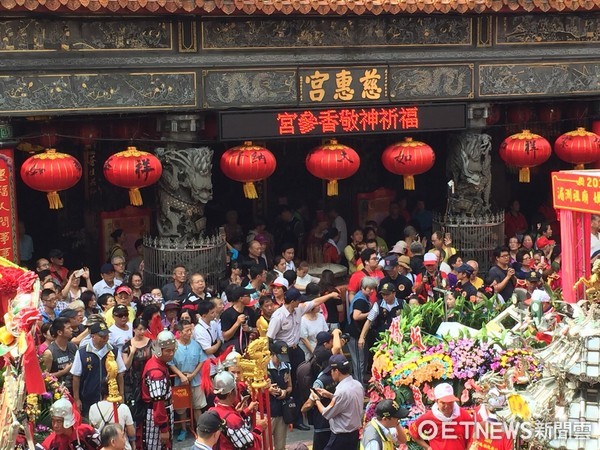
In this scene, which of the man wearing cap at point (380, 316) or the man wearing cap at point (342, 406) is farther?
the man wearing cap at point (380, 316)

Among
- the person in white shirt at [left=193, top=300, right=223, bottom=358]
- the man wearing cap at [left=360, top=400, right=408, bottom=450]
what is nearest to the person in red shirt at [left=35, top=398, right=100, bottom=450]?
the man wearing cap at [left=360, top=400, right=408, bottom=450]

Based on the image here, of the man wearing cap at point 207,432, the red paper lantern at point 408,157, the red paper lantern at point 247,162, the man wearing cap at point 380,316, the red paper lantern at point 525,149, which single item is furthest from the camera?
the red paper lantern at point 525,149

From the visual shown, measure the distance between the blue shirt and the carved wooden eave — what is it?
15.7ft

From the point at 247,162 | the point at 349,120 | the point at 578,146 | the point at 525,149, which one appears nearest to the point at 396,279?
the point at 247,162

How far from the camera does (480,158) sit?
72.3 ft

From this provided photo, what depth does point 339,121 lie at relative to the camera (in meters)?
20.9

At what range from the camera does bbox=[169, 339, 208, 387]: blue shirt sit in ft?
53.1

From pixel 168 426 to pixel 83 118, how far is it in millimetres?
5970

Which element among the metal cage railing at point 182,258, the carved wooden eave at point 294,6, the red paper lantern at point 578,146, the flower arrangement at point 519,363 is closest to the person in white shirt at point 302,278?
the metal cage railing at point 182,258

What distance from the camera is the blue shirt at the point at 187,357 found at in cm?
1619

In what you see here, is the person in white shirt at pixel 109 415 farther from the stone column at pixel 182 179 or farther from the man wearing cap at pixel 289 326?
the stone column at pixel 182 179

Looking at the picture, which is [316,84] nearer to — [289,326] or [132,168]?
[132,168]

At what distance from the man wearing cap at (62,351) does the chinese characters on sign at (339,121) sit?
5328 millimetres

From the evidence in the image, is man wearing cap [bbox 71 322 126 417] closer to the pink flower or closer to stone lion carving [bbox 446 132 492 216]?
the pink flower
